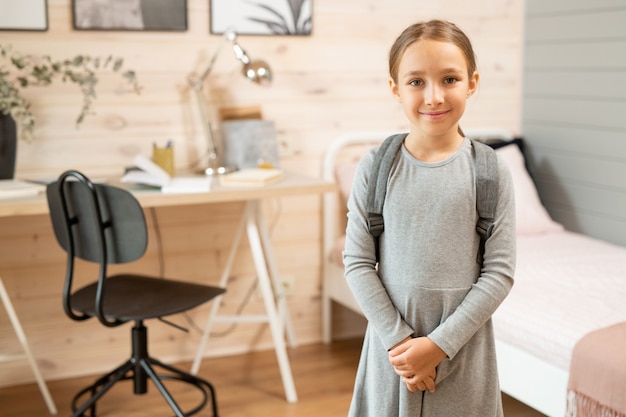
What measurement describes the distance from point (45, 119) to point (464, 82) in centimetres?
185

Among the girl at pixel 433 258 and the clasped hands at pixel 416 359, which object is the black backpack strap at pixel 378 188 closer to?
the girl at pixel 433 258

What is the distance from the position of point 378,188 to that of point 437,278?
0.64 feet

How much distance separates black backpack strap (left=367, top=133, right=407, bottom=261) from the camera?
158 centimetres

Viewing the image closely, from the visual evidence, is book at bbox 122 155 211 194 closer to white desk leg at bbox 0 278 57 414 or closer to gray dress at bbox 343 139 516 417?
white desk leg at bbox 0 278 57 414

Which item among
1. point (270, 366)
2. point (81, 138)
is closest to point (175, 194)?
point (81, 138)

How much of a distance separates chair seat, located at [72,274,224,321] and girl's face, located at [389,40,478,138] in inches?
46.2

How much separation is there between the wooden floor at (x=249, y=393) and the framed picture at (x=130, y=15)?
1.25 m

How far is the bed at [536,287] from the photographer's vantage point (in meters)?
2.24

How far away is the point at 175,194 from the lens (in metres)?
2.62

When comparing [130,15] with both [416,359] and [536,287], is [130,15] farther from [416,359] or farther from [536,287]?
[416,359]

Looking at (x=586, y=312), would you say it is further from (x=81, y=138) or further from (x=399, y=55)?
(x=81, y=138)

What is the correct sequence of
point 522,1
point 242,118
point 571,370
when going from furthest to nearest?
1. point 522,1
2. point 242,118
3. point 571,370

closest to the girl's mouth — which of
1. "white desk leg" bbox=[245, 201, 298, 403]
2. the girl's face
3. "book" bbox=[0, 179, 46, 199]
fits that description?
the girl's face

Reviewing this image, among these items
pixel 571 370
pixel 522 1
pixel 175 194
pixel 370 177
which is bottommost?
pixel 571 370
